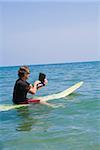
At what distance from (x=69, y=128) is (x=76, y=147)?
132 cm

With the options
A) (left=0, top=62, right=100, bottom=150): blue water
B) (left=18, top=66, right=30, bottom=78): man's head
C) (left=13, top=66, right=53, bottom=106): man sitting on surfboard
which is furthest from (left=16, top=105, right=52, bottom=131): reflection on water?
(left=18, top=66, right=30, bottom=78): man's head

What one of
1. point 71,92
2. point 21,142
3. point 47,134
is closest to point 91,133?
point 47,134

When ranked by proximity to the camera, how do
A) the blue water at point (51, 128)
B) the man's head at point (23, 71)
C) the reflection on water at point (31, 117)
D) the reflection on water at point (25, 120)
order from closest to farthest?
the blue water at point (51, 128) < the reflection on water at point (25, 120) < the reflection on water at point (31, 117) < the man's head at point (23, 71)

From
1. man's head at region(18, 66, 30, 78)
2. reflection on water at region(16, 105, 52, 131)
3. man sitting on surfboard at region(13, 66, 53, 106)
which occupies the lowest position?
reflection on water at region(16, 105, 52, 131)

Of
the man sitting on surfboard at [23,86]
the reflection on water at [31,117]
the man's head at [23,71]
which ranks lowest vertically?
the reflection on water at [31,117]

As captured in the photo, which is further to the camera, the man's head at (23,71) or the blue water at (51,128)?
the man's head at (23,71)

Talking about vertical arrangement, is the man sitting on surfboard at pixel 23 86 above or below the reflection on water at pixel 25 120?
above

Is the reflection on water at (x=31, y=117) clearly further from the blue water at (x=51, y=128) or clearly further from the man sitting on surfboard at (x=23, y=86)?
the man sitting on surfboard at (x=23, y=86)

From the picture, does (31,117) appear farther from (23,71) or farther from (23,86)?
(23,71)

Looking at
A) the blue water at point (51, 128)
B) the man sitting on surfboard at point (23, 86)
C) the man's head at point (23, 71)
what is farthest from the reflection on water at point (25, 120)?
the man's head at point (23, 71)

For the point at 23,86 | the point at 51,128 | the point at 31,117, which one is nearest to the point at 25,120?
the point at 31,117

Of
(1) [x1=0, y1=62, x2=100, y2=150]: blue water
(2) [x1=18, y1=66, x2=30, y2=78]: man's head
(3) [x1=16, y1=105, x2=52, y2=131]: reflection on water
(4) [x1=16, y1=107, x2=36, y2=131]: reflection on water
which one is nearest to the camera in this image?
(1) [x1=0, y1=62, x2=100, y2=150]: blue water

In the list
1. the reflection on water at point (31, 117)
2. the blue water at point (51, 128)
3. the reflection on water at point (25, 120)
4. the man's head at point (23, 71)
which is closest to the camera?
the blue water at point (51, 128)

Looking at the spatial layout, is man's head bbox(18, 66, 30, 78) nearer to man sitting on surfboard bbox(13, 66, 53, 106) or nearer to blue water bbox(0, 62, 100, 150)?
man sitting on surfboard bbox(13, 66, 53, 106)
